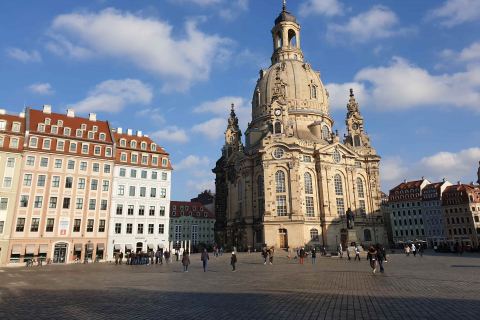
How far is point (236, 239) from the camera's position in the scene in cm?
7050

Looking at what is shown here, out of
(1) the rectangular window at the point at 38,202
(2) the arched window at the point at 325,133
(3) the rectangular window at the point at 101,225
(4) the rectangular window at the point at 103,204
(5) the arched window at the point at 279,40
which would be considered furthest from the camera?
(5) the arched window at the point at 279,40

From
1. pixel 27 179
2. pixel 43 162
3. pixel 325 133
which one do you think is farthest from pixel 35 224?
pixel 325 133

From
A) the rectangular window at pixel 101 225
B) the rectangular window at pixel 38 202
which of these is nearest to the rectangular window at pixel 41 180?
the rectangular window at pixel 38 202

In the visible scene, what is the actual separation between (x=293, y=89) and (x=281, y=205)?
30473 mm

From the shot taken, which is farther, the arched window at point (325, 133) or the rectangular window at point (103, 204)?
the arched window at point (325, 133)

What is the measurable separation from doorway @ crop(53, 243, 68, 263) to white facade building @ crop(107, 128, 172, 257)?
6375mm

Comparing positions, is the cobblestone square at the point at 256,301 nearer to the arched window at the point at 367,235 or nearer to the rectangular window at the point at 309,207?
the rectangular window at the point at 309,207

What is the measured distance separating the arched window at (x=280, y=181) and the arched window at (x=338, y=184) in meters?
13.0

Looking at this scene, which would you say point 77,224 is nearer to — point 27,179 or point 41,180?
point 41,180

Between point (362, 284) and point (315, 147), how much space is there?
54466mm

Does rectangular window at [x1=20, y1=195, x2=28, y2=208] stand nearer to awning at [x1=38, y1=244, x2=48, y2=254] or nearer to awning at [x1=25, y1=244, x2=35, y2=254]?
awning at [x1=25, y1=244, x2=35, y2=254]

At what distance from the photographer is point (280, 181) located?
66375 mm

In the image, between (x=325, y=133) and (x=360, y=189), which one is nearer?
(x=360, y=189)

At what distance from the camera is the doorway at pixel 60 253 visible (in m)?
49.1
